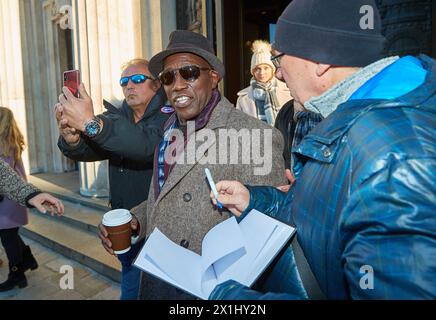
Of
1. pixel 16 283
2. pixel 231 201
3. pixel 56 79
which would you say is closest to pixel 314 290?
pixel 231 201

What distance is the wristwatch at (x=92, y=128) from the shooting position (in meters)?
1.53

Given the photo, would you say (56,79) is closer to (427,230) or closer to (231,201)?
(231,201)

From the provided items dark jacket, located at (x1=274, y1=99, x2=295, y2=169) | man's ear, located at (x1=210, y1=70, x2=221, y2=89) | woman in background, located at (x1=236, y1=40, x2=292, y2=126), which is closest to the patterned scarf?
woman in background, located at (x1=236, y1=40, x2=292, y2=126)

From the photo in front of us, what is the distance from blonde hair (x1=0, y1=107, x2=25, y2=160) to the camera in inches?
146

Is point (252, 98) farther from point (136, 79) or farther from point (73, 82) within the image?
point (73, 82)

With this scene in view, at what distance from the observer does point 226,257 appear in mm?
1117

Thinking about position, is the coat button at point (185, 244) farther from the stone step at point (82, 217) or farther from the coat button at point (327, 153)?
the stone step at point (82, 217)

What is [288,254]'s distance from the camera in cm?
A: 102

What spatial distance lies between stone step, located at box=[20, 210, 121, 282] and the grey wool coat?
224 centimetres

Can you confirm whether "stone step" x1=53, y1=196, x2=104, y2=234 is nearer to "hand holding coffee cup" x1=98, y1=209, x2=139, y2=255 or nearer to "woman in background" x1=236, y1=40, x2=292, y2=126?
"woman in background" x1=236, y1=40, x2=292, y2=126

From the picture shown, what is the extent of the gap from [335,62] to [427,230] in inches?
21.4

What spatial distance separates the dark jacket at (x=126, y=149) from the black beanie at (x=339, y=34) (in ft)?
3.40

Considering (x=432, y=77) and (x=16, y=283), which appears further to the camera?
(x=16, y=283)

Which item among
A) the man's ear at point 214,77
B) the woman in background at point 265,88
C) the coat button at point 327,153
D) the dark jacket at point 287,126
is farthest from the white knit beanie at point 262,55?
the coat button at point 327,153
